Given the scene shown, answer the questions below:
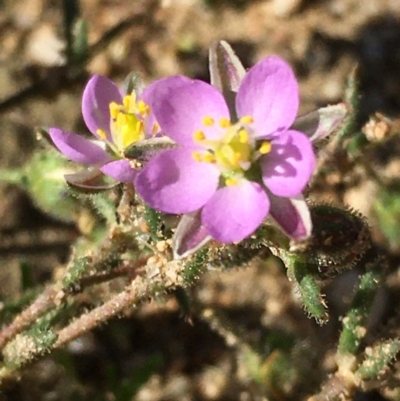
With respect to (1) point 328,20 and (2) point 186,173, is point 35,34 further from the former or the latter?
(2) point 186,173

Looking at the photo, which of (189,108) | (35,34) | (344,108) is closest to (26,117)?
(35,34)

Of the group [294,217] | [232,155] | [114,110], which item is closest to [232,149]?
[232,155]

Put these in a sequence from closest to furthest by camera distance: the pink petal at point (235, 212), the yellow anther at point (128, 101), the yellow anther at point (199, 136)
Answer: the pink petal at point (235, 212)
the yellow anther at point (199, 136)
the yellow anther at point (128, 101)

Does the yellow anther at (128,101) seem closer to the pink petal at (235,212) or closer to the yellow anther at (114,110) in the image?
the yellow anther at (114,110)

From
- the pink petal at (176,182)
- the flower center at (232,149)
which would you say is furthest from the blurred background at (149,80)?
the pink petal at (176,182)

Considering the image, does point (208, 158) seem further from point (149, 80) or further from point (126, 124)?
point (149, 80)

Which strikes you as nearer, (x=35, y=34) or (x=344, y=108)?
(x=344, y=108)
